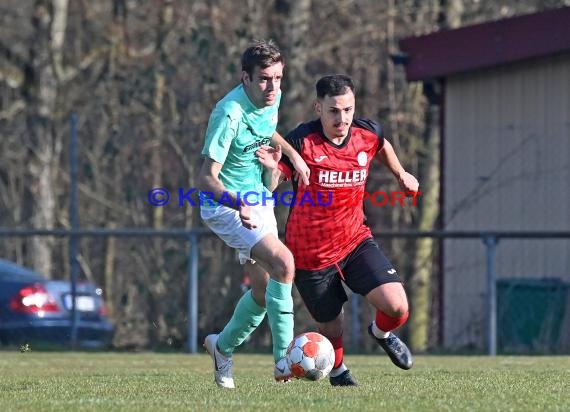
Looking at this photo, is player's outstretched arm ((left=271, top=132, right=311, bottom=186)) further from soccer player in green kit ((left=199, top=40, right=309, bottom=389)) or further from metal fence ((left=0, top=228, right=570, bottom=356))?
metal fence ((left=0, top=228, right=570, bottom=356))

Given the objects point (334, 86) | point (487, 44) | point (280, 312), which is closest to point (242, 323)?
point (280, 312)

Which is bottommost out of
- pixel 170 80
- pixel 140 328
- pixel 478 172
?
pixel 140 328

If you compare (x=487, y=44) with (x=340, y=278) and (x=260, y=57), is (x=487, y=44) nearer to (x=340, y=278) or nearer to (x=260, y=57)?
(x=340, y=278)

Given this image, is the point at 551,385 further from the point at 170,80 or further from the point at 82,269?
the point at 82,269

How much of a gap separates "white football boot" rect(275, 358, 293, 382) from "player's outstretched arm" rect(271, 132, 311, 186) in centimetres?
103

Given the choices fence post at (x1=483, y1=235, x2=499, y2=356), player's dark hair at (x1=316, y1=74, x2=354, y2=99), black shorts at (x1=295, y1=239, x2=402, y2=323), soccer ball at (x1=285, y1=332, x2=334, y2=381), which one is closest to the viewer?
soccer ball at (x1=285, y1=332, x2=334, y2=381)

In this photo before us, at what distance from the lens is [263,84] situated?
8.34m

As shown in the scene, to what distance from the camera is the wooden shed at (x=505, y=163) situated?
1652 cm

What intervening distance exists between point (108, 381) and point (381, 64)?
1560cm

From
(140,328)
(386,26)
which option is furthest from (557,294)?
(386,26)

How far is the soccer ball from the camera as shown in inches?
316

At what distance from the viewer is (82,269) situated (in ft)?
77.5

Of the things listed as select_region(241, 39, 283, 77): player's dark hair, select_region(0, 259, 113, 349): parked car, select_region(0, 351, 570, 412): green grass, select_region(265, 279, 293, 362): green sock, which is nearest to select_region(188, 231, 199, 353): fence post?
select_region(0, 259, 113, 349): parked car

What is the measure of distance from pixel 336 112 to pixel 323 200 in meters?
0.54
